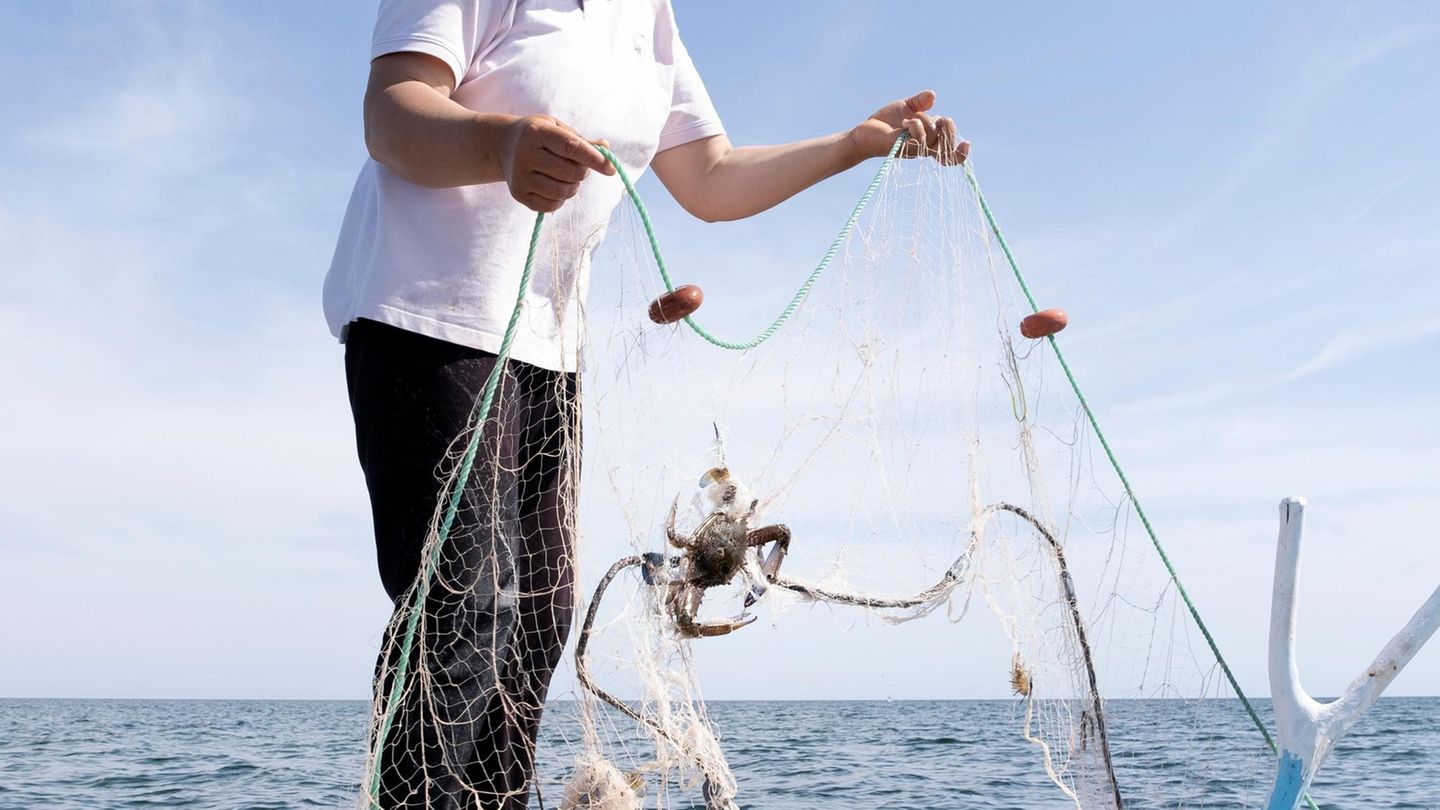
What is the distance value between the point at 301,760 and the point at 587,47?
54.2 feet

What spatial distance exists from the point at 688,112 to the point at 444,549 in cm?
101

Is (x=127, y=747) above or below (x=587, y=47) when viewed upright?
below

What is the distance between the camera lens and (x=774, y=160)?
1.92 metres

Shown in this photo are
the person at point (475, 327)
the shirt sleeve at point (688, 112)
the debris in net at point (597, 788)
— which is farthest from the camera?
the shirt sleeve at point (688, 112)

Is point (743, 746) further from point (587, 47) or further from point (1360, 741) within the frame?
point (587, 47)

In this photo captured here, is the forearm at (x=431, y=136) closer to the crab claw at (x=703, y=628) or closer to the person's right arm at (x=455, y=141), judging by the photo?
the person's right arm at (x=455, y=141)

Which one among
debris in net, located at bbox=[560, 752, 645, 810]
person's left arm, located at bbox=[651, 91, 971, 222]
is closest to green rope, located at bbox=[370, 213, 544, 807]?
debris in net, located at bbox=[560, 752, 645, 810]

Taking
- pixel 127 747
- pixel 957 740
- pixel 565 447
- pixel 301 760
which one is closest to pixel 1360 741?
pixel 957 740

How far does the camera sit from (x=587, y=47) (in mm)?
1506

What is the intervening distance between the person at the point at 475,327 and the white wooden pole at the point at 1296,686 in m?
0.95

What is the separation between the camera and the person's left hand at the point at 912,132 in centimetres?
198

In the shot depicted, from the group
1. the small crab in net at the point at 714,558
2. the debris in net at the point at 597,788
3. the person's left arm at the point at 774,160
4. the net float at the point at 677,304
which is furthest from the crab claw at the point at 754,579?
the person's left arm at the point at 774,160

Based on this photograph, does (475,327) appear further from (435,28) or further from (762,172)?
(762,172)

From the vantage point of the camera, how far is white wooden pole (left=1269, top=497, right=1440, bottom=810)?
1.29 meters
